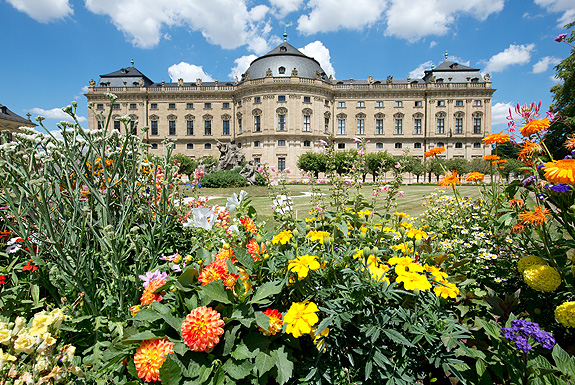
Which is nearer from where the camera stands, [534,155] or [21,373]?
[21,373]

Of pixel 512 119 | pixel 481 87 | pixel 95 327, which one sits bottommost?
pixel 95 327

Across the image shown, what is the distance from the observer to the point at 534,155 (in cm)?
172

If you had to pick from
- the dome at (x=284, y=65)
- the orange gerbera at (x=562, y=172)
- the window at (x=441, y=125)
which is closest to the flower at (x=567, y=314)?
the orange gerbera at (x=562, y=172)

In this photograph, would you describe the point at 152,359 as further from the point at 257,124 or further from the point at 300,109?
the point at 257,124

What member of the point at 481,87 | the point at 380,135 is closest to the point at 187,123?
the point at 380,135

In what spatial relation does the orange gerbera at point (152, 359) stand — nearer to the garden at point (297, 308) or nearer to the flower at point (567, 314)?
the garden at point (297, 308)

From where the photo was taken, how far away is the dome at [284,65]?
125 feet

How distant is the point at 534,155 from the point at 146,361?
2340mm

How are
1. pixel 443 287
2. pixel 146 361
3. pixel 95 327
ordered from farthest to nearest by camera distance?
pixel 95 327
pixel 443 287
pixel 146 361

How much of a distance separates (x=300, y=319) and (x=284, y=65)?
40.9 metres

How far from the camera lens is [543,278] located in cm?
142

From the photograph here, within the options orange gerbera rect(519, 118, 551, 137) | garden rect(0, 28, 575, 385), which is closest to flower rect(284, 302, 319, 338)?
garden rect(0, 28, 575, 385)

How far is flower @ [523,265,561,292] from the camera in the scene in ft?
4.57

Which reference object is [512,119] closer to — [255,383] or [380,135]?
[255,383]
